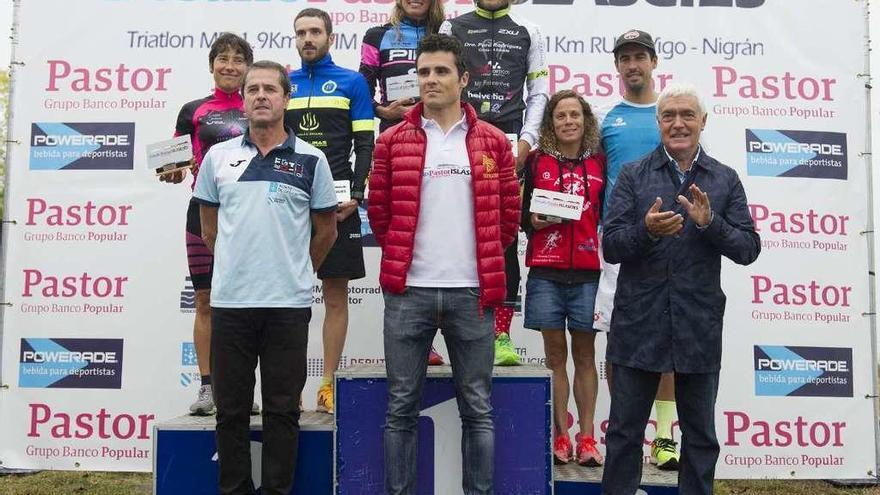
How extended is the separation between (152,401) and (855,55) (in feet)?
16.4

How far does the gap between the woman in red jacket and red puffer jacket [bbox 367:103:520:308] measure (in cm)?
52

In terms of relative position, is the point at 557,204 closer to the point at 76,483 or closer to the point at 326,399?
the point at 326,399

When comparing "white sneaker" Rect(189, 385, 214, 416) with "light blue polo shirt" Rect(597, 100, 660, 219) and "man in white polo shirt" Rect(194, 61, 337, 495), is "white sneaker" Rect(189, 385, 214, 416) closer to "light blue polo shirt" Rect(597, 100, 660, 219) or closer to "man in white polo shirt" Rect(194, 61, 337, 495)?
"man in white polo shirt" Rect(194, 61, 337, 495)

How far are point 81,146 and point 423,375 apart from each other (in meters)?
3.09

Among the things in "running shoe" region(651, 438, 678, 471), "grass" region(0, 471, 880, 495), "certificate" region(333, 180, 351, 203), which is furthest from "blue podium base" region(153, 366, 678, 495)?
"grass" region(0, 471, 880, 495)

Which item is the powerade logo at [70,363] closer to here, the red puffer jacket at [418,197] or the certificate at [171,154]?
the certificate at [171,154]

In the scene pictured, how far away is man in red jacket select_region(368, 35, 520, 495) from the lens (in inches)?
96.7

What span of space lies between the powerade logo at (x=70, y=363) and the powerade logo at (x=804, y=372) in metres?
4.02

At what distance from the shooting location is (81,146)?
4340 millimetres

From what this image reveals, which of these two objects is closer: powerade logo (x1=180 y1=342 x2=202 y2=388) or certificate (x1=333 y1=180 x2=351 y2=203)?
certificate (x1=333 y1=180 x2=351 y2=203)

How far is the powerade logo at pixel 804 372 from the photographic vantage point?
4.21 metres

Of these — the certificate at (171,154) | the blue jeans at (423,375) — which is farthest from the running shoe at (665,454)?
the certificate at (171,154)

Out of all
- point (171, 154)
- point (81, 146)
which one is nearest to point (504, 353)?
point (171, 154)

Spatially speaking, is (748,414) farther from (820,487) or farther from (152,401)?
(152,401)
